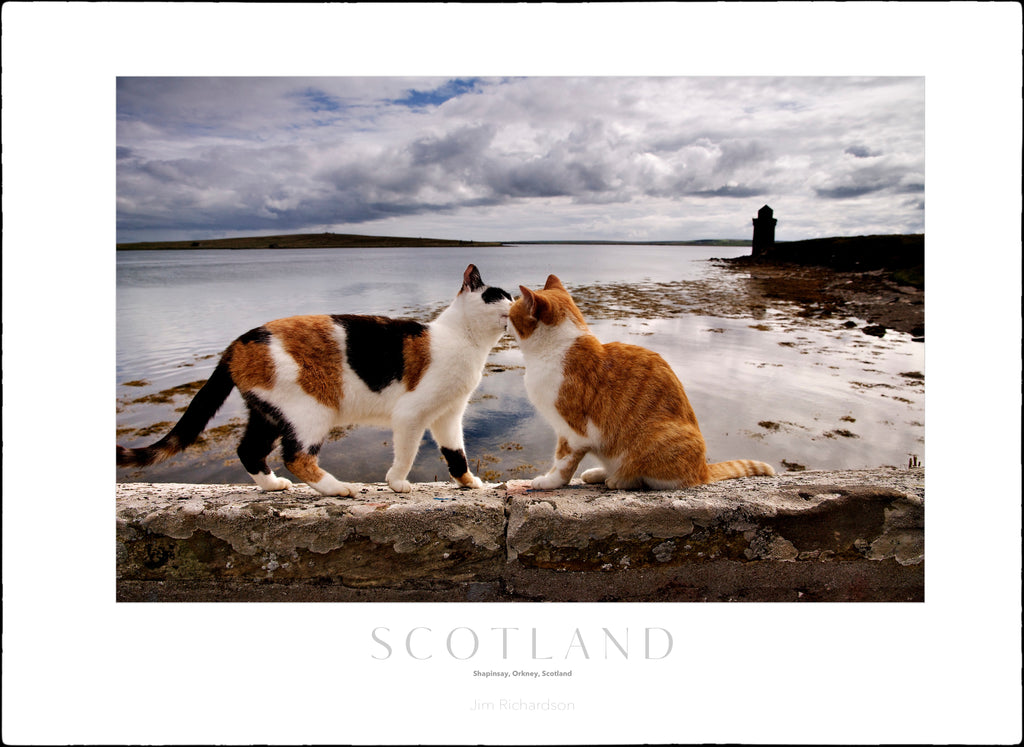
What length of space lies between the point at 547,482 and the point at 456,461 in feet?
1.71

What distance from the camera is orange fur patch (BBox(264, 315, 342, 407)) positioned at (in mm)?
2336

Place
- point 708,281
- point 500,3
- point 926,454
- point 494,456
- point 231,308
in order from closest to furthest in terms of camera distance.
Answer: point 500,3, point 926,454, point 494,456, point 231,308, point 708,281

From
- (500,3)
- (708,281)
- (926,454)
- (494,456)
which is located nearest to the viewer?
(500,3)

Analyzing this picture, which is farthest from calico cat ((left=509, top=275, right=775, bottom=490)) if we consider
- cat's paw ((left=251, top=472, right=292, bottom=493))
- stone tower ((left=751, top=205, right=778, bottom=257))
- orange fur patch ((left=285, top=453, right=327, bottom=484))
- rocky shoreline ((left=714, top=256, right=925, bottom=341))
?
rocky shoreline ((left=714, top=256, right=925, bottom=341))

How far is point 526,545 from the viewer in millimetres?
2410

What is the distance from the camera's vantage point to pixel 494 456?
339 cm

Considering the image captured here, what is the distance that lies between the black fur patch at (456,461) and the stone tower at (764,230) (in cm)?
264

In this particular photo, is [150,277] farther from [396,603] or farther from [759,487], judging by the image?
[759,487]

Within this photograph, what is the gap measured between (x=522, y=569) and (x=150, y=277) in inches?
123

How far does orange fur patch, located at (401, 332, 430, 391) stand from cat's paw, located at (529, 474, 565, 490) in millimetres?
792

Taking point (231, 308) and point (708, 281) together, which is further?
point (708, 281)

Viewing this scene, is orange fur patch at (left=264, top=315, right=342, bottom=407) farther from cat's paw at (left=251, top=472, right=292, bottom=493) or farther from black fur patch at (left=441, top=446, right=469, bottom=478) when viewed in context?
black fur patch at (left=441, top=446, right=469, bottom=478)

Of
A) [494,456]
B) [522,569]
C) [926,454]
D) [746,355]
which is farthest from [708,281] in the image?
[522,569]

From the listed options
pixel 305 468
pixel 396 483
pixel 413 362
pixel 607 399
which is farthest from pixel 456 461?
pixel 607 399
